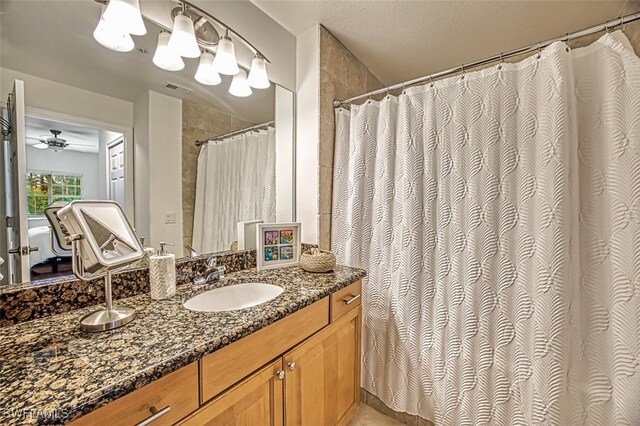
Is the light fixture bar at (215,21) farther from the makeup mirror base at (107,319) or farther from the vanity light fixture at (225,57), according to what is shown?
the makeup mirror base at (107,319)

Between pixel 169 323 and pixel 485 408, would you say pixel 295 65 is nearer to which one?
pixel 169 323

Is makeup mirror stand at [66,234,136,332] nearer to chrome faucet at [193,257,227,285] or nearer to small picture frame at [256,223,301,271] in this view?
chrome faucet at [193,257,227,285]

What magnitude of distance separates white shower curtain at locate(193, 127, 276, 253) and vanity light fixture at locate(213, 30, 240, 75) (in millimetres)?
348

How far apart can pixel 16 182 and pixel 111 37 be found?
2.00ft

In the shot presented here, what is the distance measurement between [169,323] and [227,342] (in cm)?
21

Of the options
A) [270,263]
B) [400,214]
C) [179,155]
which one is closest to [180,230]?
[179,155]

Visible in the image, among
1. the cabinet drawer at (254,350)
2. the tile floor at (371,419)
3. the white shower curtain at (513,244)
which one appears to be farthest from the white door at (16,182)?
the tile floor at (371,419)

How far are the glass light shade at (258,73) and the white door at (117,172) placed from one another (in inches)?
30.1

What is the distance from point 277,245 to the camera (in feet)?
4.85

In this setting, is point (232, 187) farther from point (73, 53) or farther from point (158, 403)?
point (158, 403)

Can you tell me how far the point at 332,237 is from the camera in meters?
1.72

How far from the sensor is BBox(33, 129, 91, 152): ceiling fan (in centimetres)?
87

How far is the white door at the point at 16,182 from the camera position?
0.83m

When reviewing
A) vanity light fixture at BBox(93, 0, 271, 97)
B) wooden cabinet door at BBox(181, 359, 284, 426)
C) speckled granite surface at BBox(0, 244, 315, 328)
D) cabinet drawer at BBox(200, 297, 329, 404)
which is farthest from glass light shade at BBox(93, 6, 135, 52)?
wooden cabinet door at BBox(181, 359, 284, 426)
